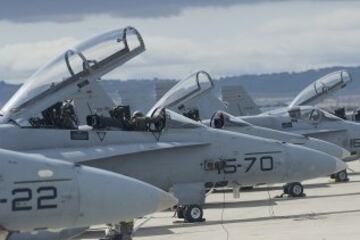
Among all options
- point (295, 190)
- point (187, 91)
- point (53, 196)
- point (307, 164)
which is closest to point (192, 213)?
point (307, 164)

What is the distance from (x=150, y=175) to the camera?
17.0m

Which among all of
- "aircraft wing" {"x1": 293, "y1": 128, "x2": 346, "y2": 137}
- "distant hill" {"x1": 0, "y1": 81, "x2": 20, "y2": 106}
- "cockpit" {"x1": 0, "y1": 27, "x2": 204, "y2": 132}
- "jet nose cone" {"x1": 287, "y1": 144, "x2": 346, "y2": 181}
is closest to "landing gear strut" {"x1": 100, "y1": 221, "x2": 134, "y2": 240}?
"cockpit" {"x1": 0, "y1": 27, "x2": 204, "y2": 132}

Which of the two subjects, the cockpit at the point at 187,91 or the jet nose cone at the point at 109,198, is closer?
the jet nose cone at the point at 109,198

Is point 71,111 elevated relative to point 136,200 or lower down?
elevated

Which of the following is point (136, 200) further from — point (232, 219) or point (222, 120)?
point (222, 120)

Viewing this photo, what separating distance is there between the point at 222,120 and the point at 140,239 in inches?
270

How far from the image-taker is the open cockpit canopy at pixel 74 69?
16156mm

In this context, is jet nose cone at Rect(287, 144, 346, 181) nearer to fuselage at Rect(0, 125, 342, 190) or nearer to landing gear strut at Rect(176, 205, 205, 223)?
fuselage at Rect(0, 125, 342, 190)

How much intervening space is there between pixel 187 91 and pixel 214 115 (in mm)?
1877

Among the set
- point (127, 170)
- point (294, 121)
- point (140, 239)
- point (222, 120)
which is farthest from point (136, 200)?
point (294, 121)

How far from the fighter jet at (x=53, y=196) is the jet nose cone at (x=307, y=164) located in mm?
8521

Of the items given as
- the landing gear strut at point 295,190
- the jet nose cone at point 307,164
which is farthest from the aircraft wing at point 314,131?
the jet nose cone at point 307,164

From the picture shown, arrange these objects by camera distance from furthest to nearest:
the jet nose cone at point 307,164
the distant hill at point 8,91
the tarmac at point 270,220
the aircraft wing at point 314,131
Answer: the aircraft wing at point 314,131
the distant hill at point 8,91
the jet nose cone at point 307,164
the tarmac at point 270,220

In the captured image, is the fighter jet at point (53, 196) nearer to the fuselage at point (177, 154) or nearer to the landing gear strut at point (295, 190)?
the fuselage at point (177, 154)
